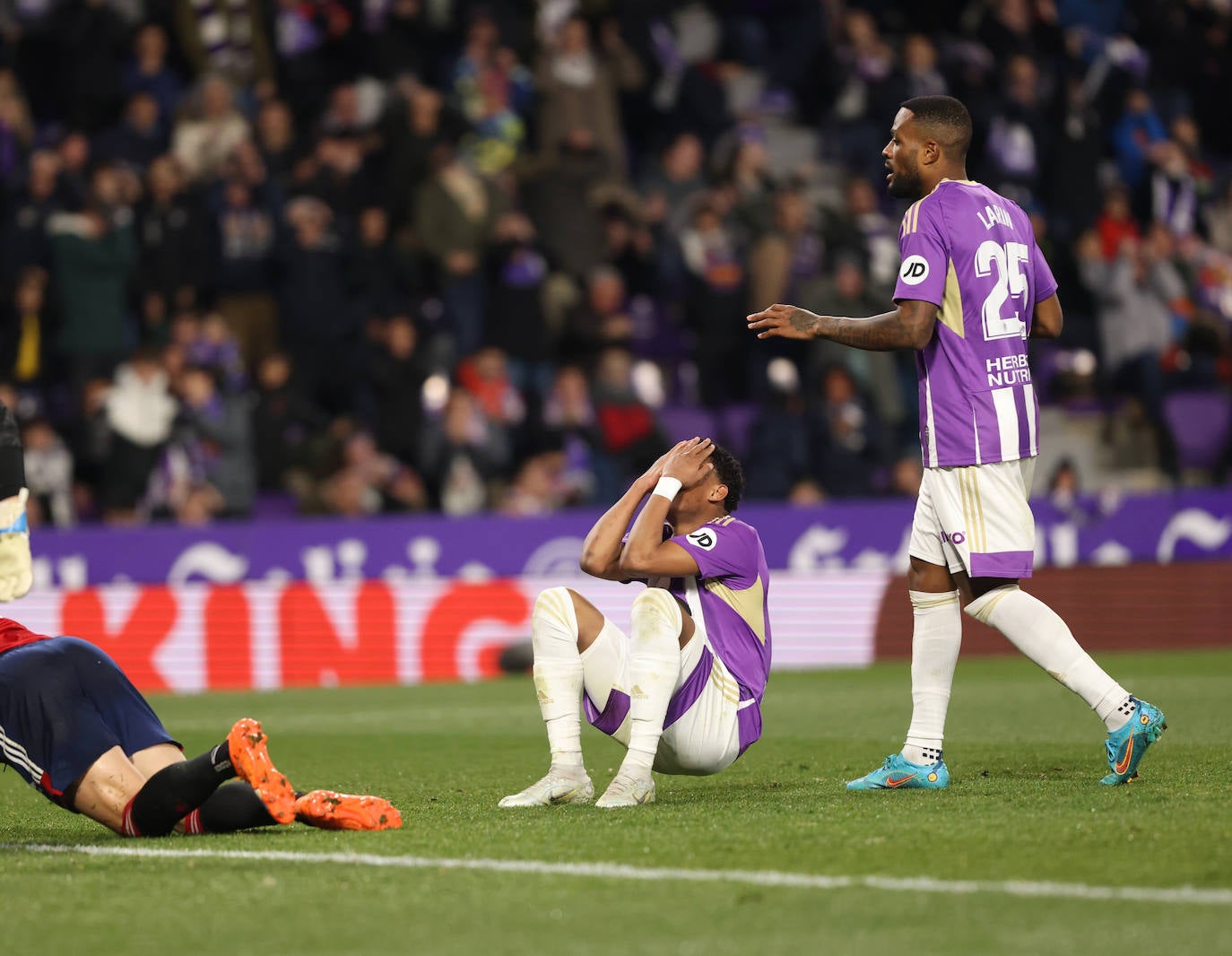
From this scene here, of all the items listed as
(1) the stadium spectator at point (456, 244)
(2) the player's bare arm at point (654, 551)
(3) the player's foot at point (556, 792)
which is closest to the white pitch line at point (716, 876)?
(3) the player's foot at point (556, 792)

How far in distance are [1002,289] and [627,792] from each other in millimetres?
2267

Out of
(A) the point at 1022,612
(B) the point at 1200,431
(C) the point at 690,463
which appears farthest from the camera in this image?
(B) the point at 1200,431

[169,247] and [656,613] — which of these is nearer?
[656,613]

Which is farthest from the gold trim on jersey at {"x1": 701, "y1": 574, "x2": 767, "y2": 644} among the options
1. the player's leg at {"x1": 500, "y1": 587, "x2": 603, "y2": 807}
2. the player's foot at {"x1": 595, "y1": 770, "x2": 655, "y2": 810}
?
the player's foot at {"x1": 595, "y1": 770, "x2": 655, "y2": 810}

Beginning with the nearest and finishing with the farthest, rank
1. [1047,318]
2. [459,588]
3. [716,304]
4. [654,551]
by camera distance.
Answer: [654,551] < [1047,318] < [459,588] < [716,304]

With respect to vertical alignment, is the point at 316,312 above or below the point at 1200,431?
above

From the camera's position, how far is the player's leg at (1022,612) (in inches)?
253

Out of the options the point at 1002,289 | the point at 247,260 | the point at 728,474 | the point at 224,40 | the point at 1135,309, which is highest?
the point at 224,40

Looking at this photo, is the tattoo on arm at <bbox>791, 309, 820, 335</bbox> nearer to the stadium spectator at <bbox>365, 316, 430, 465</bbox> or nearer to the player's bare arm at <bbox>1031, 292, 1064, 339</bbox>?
the player's bare arm at <bbox>1031, 292, 1064, 339</bbox>

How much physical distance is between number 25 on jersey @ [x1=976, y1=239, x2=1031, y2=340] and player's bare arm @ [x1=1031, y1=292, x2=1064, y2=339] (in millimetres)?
248

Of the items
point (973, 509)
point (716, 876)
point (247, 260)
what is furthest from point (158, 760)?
point (247, 260)

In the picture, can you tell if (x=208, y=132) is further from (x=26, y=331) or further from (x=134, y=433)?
(x=134, y=433)

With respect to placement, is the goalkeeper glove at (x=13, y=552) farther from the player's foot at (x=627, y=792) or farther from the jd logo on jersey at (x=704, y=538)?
the jd logo on jersey at (x=704, y=538)

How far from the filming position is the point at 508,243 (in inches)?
671
